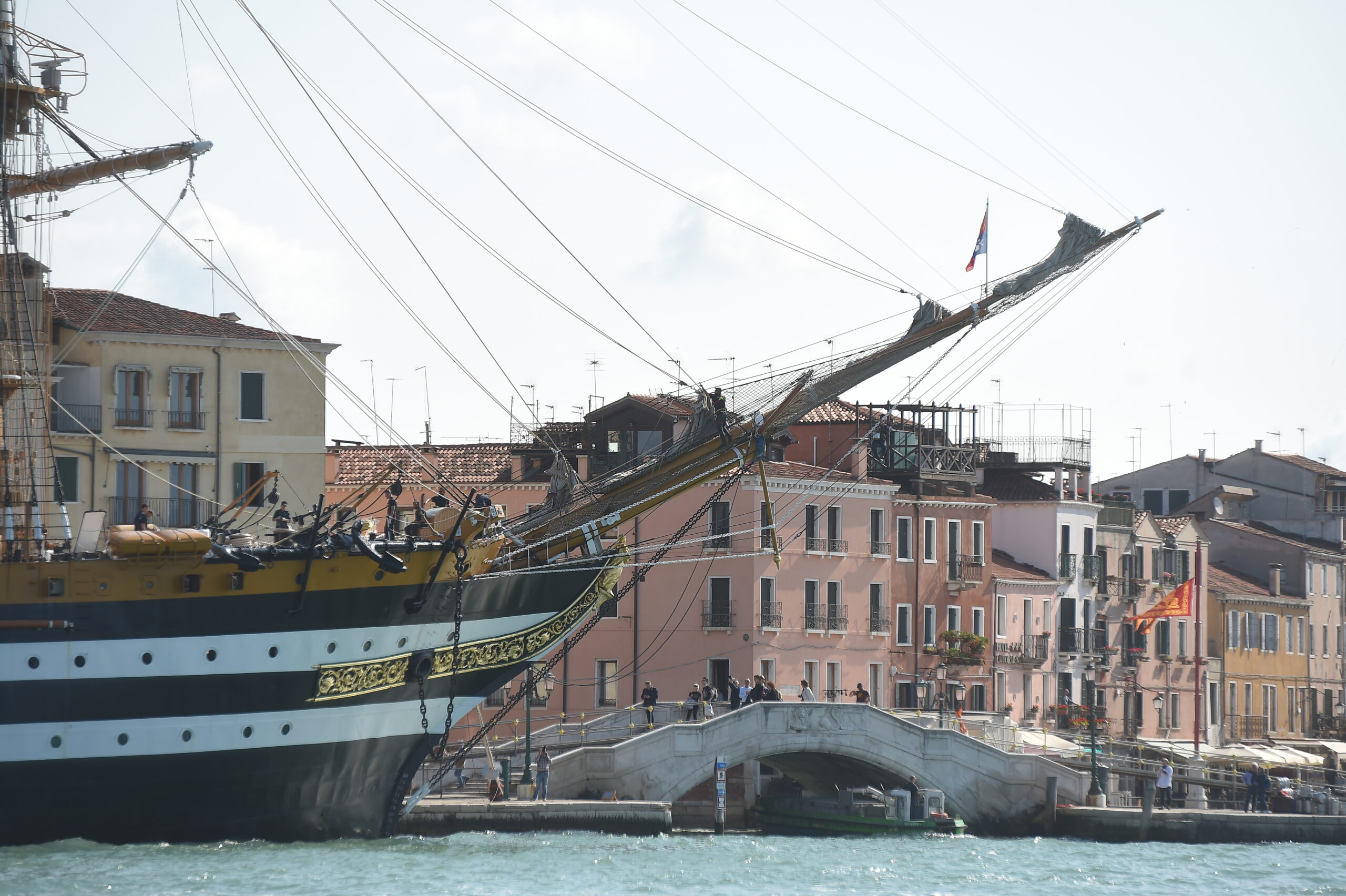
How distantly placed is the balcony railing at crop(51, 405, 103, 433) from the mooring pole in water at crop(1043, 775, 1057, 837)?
25.3m

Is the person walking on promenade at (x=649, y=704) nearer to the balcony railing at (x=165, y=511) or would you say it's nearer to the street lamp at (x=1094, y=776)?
the balcony railing at (x=165, y=511)

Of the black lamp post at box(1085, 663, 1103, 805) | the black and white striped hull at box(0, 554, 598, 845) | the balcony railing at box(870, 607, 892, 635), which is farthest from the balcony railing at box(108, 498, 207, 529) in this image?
the black lamp post at box(1085, 663, 1103, 805)

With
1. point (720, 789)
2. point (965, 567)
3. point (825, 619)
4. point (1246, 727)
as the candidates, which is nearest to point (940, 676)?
point (965, 567)

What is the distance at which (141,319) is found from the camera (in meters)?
51.9

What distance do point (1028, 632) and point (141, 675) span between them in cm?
4100

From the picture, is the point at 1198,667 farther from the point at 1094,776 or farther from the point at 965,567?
the point at 1094,776

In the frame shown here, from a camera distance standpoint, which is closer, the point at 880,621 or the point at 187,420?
the point at 187,420

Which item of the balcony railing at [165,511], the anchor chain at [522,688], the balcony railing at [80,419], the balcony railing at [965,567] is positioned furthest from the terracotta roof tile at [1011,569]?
the balcony railing at [80,419]

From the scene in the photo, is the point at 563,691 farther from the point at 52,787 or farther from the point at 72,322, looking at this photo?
the point at 52,787

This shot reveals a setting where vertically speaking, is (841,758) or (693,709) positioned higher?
(693,709)

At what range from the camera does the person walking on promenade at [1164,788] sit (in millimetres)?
55656

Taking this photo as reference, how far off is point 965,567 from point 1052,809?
15.2 meters

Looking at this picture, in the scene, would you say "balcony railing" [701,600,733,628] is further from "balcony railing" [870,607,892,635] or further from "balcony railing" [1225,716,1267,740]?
"balcony railing" [1225,716,1267,740]

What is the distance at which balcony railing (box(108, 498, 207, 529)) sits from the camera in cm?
4975
